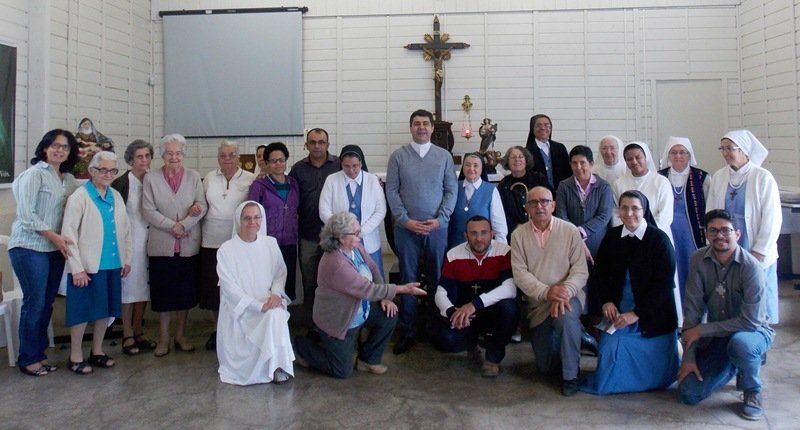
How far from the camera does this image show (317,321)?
334cm

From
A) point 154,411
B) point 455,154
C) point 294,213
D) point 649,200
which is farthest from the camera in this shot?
point 455,154

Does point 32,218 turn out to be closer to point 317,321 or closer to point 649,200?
point 317,321

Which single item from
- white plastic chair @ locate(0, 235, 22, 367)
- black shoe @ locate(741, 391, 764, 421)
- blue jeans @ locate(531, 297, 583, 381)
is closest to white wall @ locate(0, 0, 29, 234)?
white plastic chair @ locate(0, 235, 22, 367)

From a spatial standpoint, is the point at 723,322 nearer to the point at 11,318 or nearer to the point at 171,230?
the point at 171,230

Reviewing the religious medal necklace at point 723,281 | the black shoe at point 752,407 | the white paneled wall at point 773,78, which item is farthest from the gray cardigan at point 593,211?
the white paneled wall at point 773,78

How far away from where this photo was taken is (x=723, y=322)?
282 cm

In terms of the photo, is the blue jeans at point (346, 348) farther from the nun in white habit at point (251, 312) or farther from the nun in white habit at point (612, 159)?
the nun in white habit at point (612, 159)

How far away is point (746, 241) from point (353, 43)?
17.2ft

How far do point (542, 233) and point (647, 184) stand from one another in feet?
2.86

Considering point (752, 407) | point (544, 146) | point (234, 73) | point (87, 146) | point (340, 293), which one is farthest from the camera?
point (234, 73)

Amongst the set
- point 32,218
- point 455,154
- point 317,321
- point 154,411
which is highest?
point 455,154

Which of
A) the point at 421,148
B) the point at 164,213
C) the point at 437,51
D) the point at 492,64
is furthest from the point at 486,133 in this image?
the point at 164,213

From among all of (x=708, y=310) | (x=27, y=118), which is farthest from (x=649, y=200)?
(x=27, y=118)

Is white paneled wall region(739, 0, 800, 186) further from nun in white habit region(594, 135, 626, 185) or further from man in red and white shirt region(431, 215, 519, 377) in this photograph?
man in red and white shirt region(431, 215, 519, 377)
